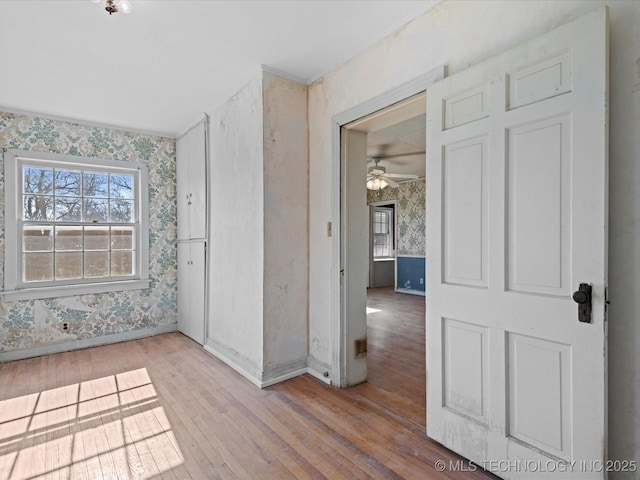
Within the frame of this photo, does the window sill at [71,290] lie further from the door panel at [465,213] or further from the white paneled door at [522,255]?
the door panel at [465,213]

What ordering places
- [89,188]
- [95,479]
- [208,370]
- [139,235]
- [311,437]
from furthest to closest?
[139,235] → [89,188] → [208,370] → [311,437] → [95,479]

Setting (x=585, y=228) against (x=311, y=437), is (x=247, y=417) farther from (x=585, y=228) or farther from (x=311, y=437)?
(x=585, y=228)

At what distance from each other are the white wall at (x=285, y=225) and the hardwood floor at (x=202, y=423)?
302mm

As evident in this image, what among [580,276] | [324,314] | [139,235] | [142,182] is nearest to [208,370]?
[324,314]

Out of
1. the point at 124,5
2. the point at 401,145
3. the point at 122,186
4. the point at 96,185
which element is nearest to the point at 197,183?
the point at 122,186

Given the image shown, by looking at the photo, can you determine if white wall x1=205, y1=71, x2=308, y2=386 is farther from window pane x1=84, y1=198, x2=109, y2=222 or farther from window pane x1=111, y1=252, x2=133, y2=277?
window pane x1=84, y1=198, x2=109, y2=222

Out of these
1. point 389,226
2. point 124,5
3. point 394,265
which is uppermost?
point 124,5

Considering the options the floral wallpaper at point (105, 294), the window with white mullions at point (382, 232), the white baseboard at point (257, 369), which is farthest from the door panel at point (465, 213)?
the window with white mullions at point (382, 232)

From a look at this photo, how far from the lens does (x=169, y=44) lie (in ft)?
8.46

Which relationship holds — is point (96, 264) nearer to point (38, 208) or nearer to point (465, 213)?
point (38, 208)

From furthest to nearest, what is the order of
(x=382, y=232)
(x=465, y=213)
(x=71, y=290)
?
(x=382, y=232)
(x=71, y=290)
(x=465, y=213)

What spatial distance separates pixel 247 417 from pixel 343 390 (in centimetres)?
82

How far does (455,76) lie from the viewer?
1933 millimetres

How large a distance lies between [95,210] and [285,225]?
279 centimetres
